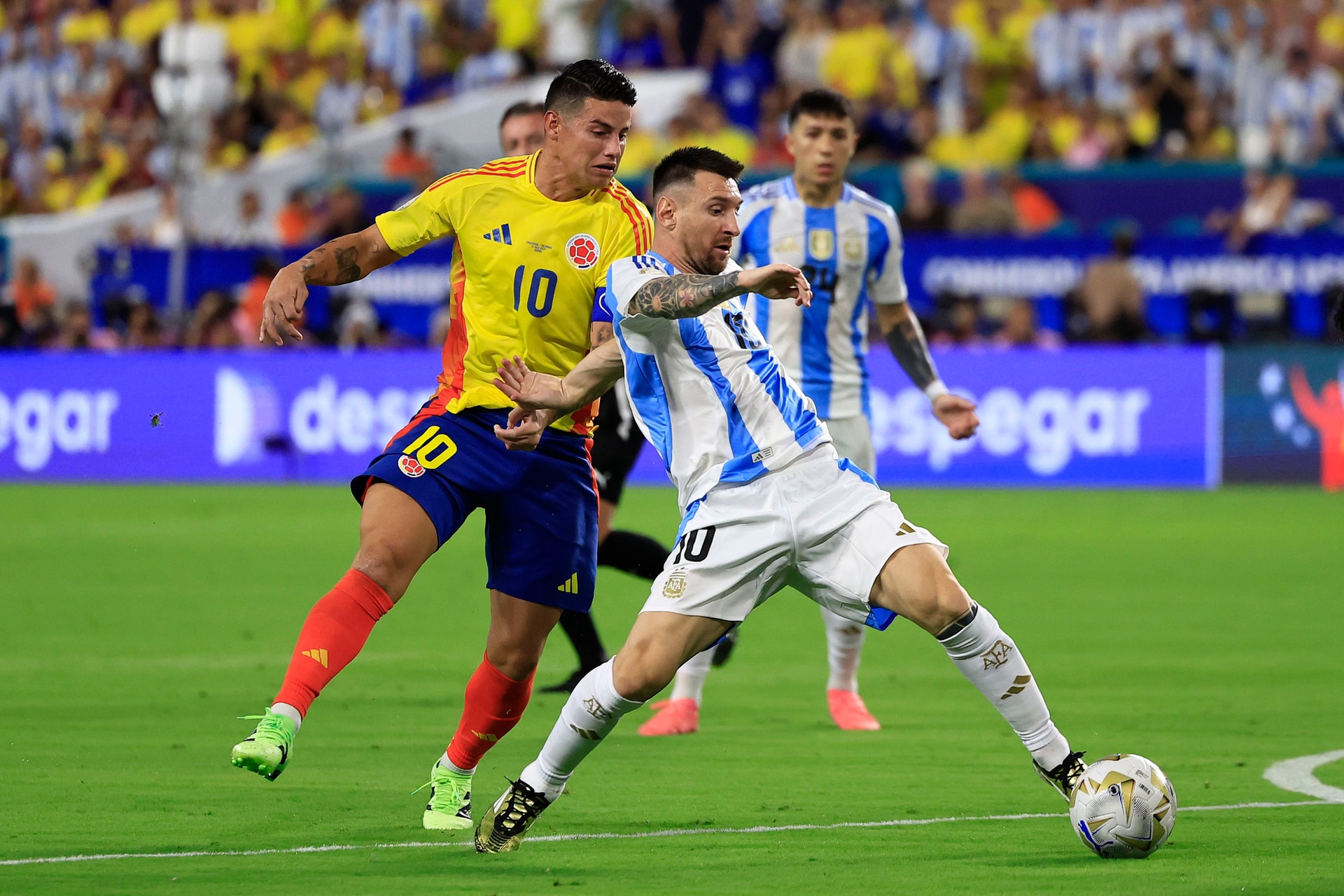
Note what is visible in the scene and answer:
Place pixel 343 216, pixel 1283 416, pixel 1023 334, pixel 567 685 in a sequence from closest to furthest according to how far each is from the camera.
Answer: pixel 567 685, pixel 1283 416, pixel 1023 334, pixel 343 216

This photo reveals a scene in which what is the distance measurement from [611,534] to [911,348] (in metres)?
1.56

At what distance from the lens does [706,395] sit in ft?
19.2

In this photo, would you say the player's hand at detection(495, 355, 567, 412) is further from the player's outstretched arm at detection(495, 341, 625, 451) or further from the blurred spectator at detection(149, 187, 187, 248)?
the blurred spectator at detection(149, 187, 187, 248)

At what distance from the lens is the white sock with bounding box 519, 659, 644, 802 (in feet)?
18.5

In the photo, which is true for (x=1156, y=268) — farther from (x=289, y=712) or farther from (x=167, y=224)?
(x=289, y=712)

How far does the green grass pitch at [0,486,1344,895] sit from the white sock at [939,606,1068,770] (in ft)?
1.03

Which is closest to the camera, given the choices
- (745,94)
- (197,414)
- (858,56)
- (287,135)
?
(197,414)

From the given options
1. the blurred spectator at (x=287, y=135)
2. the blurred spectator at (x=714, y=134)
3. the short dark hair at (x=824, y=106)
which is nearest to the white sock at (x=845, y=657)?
the short dark hair at (x=824, y=106)

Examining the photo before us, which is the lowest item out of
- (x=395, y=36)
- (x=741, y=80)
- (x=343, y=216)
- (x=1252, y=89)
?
(x=343, y=216)

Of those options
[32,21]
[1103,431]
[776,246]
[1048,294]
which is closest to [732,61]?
[1048,294]

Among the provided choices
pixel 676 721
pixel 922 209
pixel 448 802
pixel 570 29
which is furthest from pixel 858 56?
pixel 448 802

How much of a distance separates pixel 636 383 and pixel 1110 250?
15.4 metres

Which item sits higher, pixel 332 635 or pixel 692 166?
pixel 692 166

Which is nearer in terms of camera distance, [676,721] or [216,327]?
[676,721]
